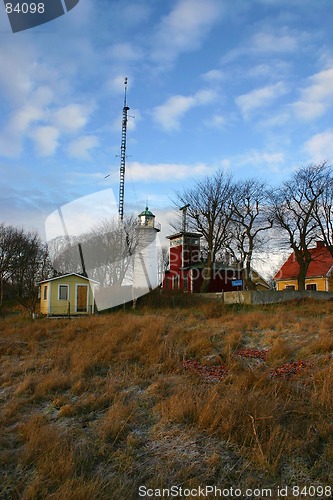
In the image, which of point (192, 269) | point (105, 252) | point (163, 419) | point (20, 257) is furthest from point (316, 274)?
point (163, 419)

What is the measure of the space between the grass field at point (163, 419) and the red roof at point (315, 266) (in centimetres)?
2906

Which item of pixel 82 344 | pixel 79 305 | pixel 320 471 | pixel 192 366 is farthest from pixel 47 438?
pixel 79 305

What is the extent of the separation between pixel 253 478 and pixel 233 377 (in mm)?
2755

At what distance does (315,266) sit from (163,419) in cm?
3672

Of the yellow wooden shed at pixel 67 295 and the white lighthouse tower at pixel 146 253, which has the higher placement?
the white lighthouse tower at pixel 146 253

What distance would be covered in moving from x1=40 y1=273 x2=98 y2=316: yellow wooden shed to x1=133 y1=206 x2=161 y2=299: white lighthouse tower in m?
4.94

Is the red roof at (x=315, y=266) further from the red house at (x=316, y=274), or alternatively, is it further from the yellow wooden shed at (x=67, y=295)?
the yellow wooden shed at (x=67, y=295)

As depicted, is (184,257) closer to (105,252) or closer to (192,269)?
(192,269)

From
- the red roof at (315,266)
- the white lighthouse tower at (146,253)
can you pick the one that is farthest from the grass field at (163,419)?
the red roof at (315,266)

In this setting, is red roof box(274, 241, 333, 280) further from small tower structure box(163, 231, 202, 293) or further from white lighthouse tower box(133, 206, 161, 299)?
white lighthouse tower box(133, 206, 161, 299)

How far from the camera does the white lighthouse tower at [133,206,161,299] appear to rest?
32.7 metres

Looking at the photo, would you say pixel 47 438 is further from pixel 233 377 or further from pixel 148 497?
pixel 233 377

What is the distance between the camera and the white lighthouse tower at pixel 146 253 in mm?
32688

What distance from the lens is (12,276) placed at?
36281mm
